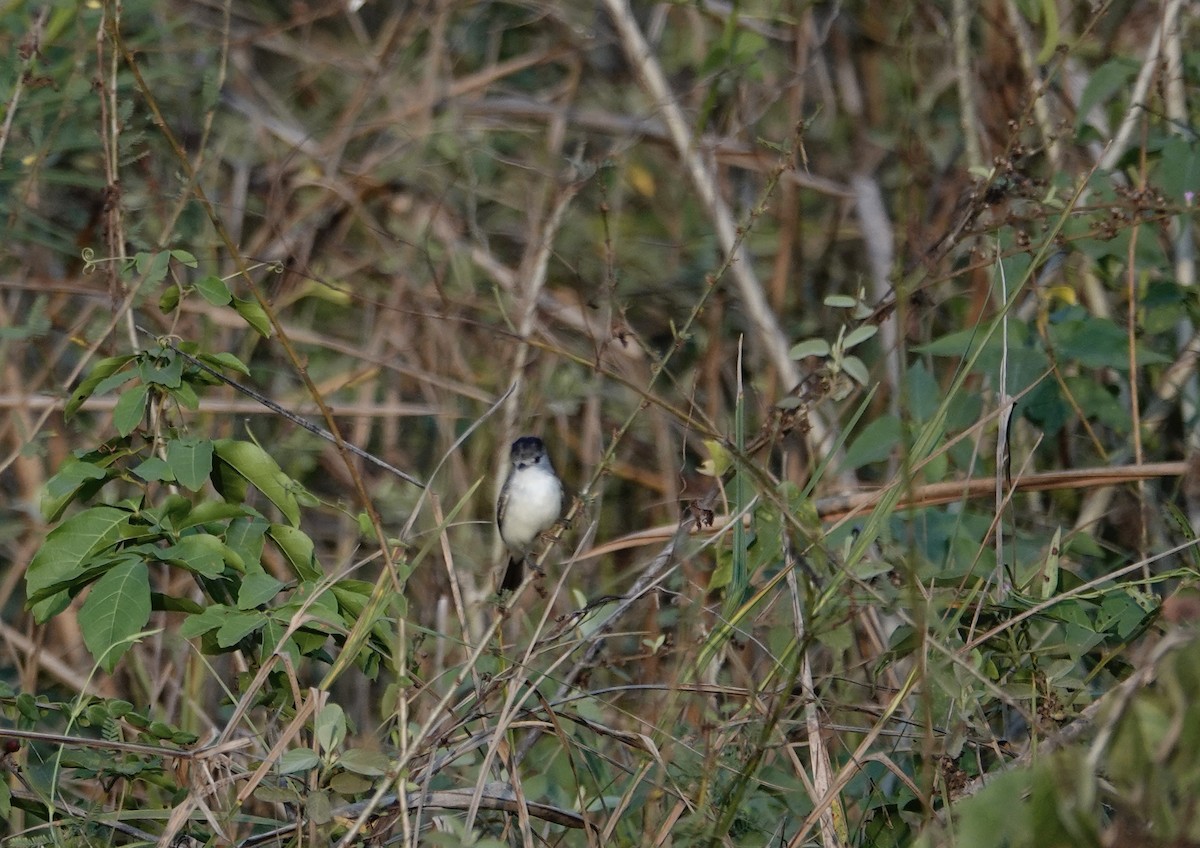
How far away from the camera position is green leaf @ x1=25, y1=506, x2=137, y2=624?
228 cm

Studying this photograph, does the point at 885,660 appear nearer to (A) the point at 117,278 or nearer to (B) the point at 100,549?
(B) the point at 100,549

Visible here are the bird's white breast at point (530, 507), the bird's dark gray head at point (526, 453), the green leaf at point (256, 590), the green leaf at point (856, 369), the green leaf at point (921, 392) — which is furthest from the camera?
the bird's dark gray head at point (526, 453)

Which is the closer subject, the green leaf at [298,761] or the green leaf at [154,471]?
the green leaf at [298,761]

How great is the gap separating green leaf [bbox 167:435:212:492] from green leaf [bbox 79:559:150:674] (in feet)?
0.56

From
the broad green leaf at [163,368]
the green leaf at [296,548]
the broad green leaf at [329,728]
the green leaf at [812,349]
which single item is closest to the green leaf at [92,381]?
the broad green leaf at [163,368]

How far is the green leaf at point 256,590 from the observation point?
2.23 meters

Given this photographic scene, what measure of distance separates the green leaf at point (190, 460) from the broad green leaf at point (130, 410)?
2.8 inches

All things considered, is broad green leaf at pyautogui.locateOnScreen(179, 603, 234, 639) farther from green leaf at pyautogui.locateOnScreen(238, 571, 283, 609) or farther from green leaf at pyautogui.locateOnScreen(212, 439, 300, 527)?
green leaf at pyautogui.locateOnScreen(212, 439, 300, 527)

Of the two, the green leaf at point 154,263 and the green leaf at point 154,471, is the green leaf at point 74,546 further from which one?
the green leaf at point 154,263

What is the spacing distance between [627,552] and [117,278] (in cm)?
283

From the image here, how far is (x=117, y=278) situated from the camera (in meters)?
2.94

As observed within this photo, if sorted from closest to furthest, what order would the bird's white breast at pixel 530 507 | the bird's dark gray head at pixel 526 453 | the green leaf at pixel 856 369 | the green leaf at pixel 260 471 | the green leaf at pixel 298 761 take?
the green leaf at pixel 298 761 < the green leaf at pixel 260 471 < the green leaf at pixel 856 369 < the bird's white breast at pixel 530 507 < the bird's dark gray head at pixel 526 453

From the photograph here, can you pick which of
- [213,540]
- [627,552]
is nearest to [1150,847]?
[213,540]

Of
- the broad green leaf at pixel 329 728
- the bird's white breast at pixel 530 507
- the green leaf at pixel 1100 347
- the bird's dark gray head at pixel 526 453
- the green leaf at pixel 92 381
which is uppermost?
the green leaf at pixel 92 381
